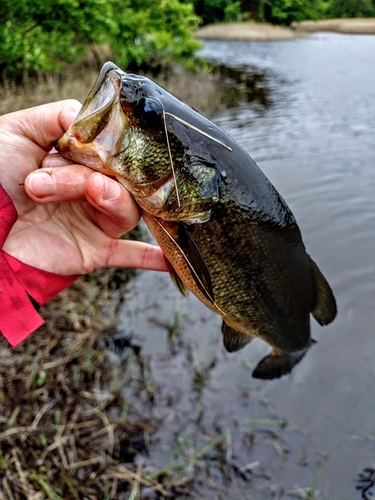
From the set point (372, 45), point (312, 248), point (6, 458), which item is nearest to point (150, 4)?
point (312, 248)

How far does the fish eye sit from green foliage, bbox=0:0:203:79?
10.1 meters

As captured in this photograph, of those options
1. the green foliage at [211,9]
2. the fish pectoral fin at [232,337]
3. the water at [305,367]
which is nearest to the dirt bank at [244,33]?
the green foliage at [211,9]

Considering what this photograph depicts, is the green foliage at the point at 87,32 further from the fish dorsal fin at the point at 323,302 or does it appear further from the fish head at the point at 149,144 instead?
the fish dorsal fin at the point at 323,302

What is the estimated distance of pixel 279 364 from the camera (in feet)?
8.63

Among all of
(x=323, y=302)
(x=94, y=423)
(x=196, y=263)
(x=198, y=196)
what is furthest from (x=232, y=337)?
(x=94, y=423)

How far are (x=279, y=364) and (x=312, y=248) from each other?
3.56m

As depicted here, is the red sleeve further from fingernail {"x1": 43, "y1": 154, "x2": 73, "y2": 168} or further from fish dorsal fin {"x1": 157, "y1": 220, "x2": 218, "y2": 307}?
fish dorsal fin {"x1": 157, "y1": 220, "x2": 218, "y2": 307}


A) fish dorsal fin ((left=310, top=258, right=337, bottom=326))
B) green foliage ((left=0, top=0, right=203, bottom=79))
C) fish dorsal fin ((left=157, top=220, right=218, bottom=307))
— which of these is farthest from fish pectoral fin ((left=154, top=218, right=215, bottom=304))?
green foliage ((left=0, top=0, right=203, bottom=79))

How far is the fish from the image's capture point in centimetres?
155

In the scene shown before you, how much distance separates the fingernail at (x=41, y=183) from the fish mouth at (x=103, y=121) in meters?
0.19

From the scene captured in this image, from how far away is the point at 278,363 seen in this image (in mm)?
2635

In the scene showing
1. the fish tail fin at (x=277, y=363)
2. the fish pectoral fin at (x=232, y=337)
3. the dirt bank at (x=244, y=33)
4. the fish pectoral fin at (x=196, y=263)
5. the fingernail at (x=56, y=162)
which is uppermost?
the dirt bank at (x=244, y=33)

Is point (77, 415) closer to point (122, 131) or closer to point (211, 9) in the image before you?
point (122, 131)

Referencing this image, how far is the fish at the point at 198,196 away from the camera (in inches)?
61.0
